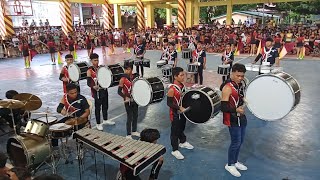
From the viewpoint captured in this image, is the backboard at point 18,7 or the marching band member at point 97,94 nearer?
the marching band member at point 97,94

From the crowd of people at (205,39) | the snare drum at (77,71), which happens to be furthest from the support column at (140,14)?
the snare drum at (77,71)

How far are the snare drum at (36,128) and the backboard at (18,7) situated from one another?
58.8 ft

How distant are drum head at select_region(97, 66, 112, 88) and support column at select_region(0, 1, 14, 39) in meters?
16.7

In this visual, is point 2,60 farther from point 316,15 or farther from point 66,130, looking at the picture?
point 316,15

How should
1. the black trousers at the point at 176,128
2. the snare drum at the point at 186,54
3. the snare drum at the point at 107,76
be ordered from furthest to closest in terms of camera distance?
the snare drum at the point at 186,54
the snare drum at the point at 107,76
the black trousers at the point at 176,128

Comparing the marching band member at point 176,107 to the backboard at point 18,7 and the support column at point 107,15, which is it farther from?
the support column at point 107,15

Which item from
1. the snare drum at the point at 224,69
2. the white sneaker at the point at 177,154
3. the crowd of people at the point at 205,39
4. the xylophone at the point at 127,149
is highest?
the crowd of people at the point at 205,39

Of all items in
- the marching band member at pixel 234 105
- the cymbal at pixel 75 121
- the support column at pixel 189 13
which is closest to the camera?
the marching band member at pixel 234 105

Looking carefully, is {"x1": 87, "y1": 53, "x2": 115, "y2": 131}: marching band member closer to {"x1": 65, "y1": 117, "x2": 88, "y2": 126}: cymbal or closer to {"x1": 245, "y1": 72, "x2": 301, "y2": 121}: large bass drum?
{"x1": 65, "y1": 117, "x2": 88, "y2": 126}: cymbal

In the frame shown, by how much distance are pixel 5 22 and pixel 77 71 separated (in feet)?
53.1

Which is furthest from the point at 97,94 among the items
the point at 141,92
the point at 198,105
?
the point at 198,105

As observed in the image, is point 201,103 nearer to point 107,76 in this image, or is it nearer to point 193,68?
point 107,76

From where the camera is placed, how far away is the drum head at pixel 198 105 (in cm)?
507

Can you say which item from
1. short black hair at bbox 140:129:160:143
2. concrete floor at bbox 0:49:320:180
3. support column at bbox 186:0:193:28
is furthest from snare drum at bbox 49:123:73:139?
support column at bbox 186:0:193:28
